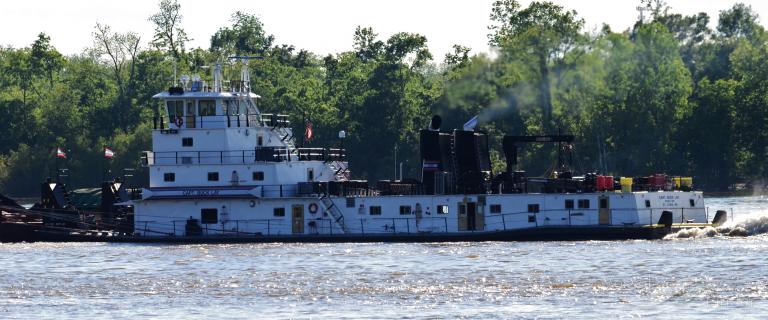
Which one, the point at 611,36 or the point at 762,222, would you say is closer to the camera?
the point at 762,222

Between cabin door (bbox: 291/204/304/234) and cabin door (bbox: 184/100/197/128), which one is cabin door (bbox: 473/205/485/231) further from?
cabin door (bbox: 184/100/197/128)

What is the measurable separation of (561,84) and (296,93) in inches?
1187

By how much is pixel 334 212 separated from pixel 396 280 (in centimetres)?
1289

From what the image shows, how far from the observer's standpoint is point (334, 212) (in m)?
62.2

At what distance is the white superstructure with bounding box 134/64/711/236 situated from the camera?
61.3 m

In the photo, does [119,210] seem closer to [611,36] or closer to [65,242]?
[65,242]

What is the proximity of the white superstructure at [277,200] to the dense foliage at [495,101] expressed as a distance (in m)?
35.2

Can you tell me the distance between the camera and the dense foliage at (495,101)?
108 meters

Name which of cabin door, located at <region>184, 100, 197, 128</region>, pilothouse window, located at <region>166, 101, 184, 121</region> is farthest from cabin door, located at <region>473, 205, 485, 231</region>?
pilothouse window, located at <region>166, 101, 184, 121</region>

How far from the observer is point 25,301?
46.3 metres

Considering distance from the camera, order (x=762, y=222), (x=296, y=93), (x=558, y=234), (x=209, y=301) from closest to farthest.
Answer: (x=209, y=301), (x=558, y=234), (x=762, y=222), (x=296, y=93)

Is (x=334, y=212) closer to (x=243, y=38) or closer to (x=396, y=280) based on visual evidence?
(x=396, y=280)

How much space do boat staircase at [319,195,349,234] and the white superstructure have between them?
0.04m

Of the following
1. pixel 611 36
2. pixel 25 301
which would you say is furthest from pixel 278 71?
pixel 25 301
